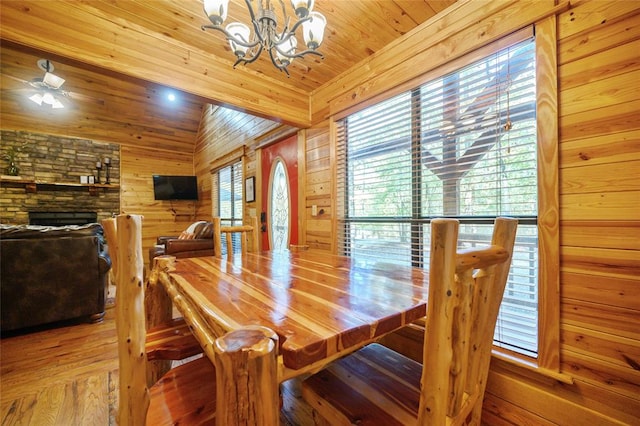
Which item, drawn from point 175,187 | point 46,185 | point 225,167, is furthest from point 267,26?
point 46,185

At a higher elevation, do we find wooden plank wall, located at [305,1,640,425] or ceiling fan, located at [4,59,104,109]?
ceiling fan, located at [4,59,104,109]

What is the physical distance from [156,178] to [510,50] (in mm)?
7065

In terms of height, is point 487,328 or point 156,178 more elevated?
point 156,178

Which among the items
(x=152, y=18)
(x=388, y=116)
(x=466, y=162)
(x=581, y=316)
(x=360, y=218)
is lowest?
(x=581, y=316)

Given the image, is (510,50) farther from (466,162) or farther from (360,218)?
(360,218)

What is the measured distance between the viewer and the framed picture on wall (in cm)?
406

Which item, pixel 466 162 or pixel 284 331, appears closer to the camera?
pixel 284 331

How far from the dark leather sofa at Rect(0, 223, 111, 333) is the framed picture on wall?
6.33 feet

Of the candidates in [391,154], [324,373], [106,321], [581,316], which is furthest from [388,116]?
[106,321]

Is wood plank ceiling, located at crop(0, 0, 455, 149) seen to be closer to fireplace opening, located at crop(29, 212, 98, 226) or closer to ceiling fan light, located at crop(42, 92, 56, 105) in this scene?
ceiling fan light, located at crop(42, 92, 56, 105)

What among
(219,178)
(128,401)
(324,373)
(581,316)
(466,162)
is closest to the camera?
(128,401)

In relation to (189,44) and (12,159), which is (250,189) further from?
(12,159)

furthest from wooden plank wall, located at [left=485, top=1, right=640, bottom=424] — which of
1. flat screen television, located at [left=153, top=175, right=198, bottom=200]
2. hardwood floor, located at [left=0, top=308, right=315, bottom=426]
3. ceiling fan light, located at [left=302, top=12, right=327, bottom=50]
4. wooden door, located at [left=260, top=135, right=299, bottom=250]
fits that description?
flat screen television, located at [left=153, top=175, right=198, bottom=200]

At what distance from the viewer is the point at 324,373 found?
101 centimetres
